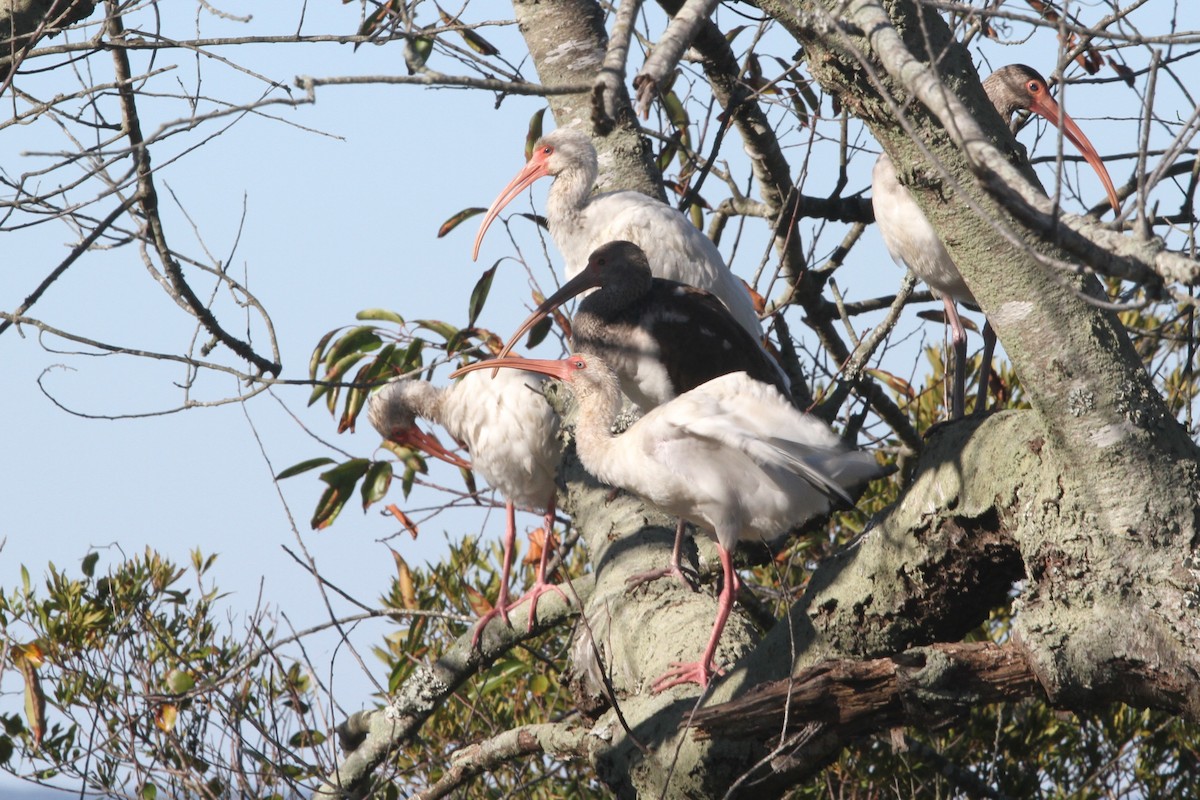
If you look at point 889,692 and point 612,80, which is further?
point 889,692

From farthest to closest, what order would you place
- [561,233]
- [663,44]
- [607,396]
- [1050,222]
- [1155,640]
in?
1. [561,233]
2. [607,396]
3. [1155,640]
4. [663,44]
5. [1050,222]

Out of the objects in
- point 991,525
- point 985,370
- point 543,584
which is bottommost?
point 991,525

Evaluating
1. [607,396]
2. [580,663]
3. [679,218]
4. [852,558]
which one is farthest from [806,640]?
[679,218]

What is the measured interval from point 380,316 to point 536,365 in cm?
85

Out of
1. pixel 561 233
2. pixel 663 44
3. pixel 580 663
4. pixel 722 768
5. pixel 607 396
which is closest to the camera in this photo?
pixel 663 44

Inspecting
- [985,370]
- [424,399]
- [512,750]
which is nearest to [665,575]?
[512,750]

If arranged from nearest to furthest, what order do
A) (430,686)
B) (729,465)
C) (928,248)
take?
(729,465) < (928,248) < (430,686)

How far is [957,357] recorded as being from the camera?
3.99 meters

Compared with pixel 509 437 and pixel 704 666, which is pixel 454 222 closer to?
pixel 509 437

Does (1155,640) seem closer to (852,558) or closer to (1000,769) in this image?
(852,558)

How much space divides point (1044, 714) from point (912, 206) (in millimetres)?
2285

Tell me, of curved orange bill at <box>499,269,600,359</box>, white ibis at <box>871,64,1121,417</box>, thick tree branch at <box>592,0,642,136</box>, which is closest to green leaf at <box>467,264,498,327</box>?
curved orange bill at <box>499,269,600,359</box>

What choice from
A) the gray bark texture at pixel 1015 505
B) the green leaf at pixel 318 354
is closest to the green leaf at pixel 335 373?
the green leaf at pixel 318 354

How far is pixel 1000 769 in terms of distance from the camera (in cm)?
492
